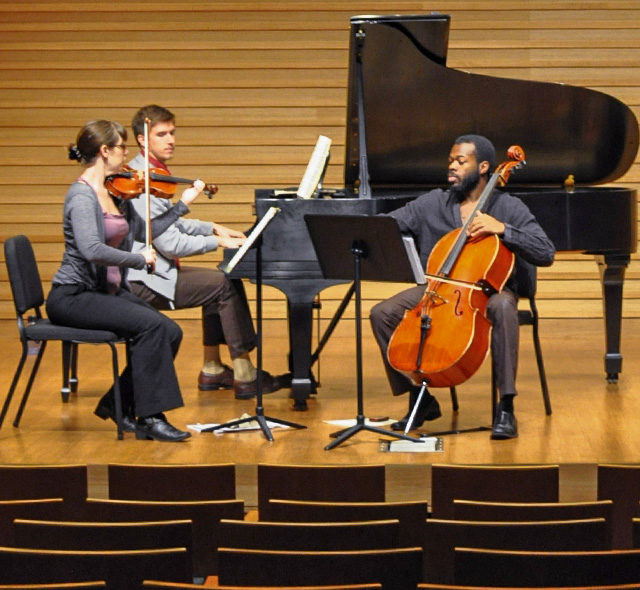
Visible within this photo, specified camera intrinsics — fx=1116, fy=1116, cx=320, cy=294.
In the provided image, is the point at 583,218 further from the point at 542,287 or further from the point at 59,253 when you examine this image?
the point at 59,253

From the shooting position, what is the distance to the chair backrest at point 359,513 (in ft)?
7.80

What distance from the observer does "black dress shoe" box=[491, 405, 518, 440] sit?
394 cm

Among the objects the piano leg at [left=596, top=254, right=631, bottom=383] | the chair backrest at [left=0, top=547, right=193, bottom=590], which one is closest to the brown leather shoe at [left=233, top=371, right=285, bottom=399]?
the piano leg at [left=596, top=254, right=631, bottom=383]

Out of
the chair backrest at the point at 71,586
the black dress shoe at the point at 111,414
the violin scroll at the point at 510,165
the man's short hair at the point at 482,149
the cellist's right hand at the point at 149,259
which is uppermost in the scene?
the man's short hair at the point at 482,149

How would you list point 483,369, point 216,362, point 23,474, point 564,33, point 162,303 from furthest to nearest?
1. point 564,33
2. point 483,369
3. point 216,362
4. point 162,303
5. point 23,474

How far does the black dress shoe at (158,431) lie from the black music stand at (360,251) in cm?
56

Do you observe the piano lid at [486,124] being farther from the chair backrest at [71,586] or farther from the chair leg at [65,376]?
the chair backrest at [71,586]

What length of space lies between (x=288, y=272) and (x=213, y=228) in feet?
2.00

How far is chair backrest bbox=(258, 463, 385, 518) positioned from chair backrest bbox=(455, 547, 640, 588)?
0.68m

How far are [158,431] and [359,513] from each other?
172 centimetres

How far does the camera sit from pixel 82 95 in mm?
6980

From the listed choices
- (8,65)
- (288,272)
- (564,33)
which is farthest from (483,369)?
(8,65)

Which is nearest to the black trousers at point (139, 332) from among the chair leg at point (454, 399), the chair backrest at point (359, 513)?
the chair leg at point (454, 399)

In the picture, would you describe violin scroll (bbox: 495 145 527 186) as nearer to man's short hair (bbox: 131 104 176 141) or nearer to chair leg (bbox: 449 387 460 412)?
chair leg (bbox: 449 387 460 412)
